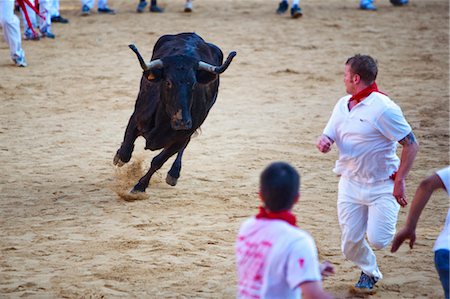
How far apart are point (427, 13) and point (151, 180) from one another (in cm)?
1355

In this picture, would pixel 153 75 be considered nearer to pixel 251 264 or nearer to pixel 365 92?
pixel 365 92

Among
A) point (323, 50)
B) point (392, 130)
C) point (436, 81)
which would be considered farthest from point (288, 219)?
point (323, 50)

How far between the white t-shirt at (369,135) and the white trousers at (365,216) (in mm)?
85

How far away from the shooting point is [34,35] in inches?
703

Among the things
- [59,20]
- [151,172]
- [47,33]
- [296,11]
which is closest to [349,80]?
[151,172]

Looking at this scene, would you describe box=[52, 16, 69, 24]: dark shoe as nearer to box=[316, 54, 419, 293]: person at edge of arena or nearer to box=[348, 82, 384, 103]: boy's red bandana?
box=[316, 54, 419, 293]: person at edge of arena

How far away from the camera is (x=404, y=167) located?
6.47 meters

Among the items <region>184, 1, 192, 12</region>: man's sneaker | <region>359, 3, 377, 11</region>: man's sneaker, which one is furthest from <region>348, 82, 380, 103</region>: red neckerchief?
<region>359, 3, 377, 11</region>: man's sneaker

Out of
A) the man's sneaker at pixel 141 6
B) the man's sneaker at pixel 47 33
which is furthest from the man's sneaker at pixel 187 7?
the man's sneaker at pixel 47 33

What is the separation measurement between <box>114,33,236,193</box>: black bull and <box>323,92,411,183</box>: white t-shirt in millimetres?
2780

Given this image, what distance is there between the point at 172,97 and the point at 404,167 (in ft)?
11.3

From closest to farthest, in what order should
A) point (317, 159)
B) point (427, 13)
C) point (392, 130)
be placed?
point (392, 130) < point (317, 159) < point (427, 13)

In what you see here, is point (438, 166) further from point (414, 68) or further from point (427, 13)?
point (427, 13)

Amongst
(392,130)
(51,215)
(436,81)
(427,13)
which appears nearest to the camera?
(392,130)
